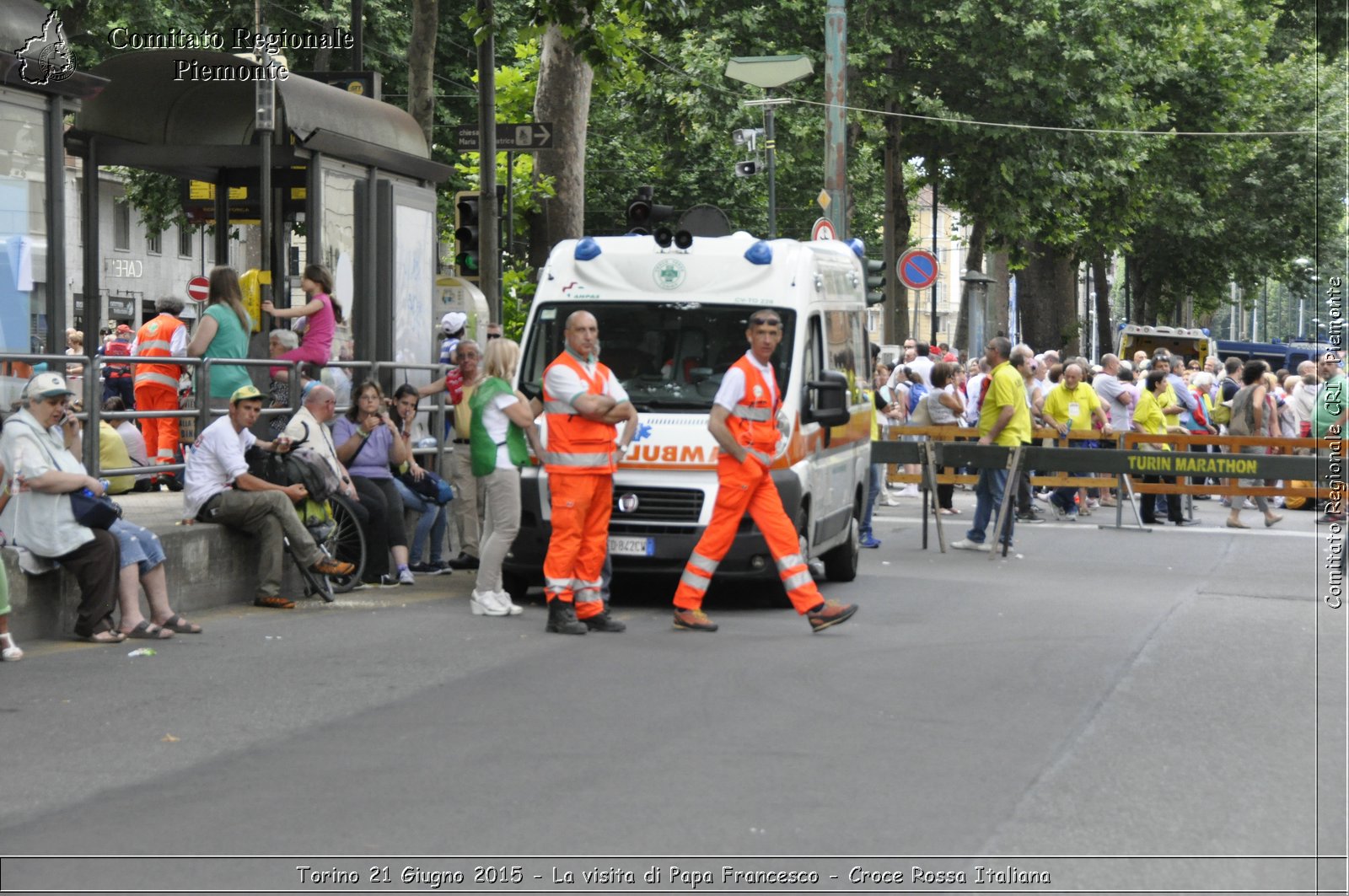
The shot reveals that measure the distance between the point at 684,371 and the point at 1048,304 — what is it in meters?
32.1

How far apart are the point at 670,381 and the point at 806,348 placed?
958 mm

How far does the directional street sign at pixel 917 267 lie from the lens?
25.4 meters

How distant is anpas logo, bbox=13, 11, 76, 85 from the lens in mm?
11672

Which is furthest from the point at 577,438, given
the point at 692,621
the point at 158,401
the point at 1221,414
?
the point at 1221,414

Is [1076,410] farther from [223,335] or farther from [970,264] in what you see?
[970,264]

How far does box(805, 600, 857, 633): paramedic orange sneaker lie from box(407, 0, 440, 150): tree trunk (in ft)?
35.6

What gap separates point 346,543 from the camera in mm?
13242

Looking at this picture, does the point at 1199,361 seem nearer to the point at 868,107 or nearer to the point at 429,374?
the point at 868,107

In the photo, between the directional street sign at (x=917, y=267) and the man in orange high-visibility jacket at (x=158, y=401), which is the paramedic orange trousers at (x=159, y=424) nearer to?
the man in orange high-visibility jacket at (x=158, y=401)

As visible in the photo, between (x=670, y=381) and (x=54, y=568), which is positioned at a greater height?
(x=670, y=381)

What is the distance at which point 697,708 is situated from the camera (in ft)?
27.3

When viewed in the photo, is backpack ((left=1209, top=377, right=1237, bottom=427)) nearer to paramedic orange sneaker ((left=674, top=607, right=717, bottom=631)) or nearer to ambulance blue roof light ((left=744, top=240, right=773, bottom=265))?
ambulance blue roof light ((left=744, top=240, right=773, bottom=265))

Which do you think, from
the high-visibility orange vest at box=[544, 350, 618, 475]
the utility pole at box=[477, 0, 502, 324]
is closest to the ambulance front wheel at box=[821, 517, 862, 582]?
the high-visibility orange vest at box=[544, 350, 618, 475]

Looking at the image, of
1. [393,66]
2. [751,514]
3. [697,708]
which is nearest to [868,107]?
[393,66]
